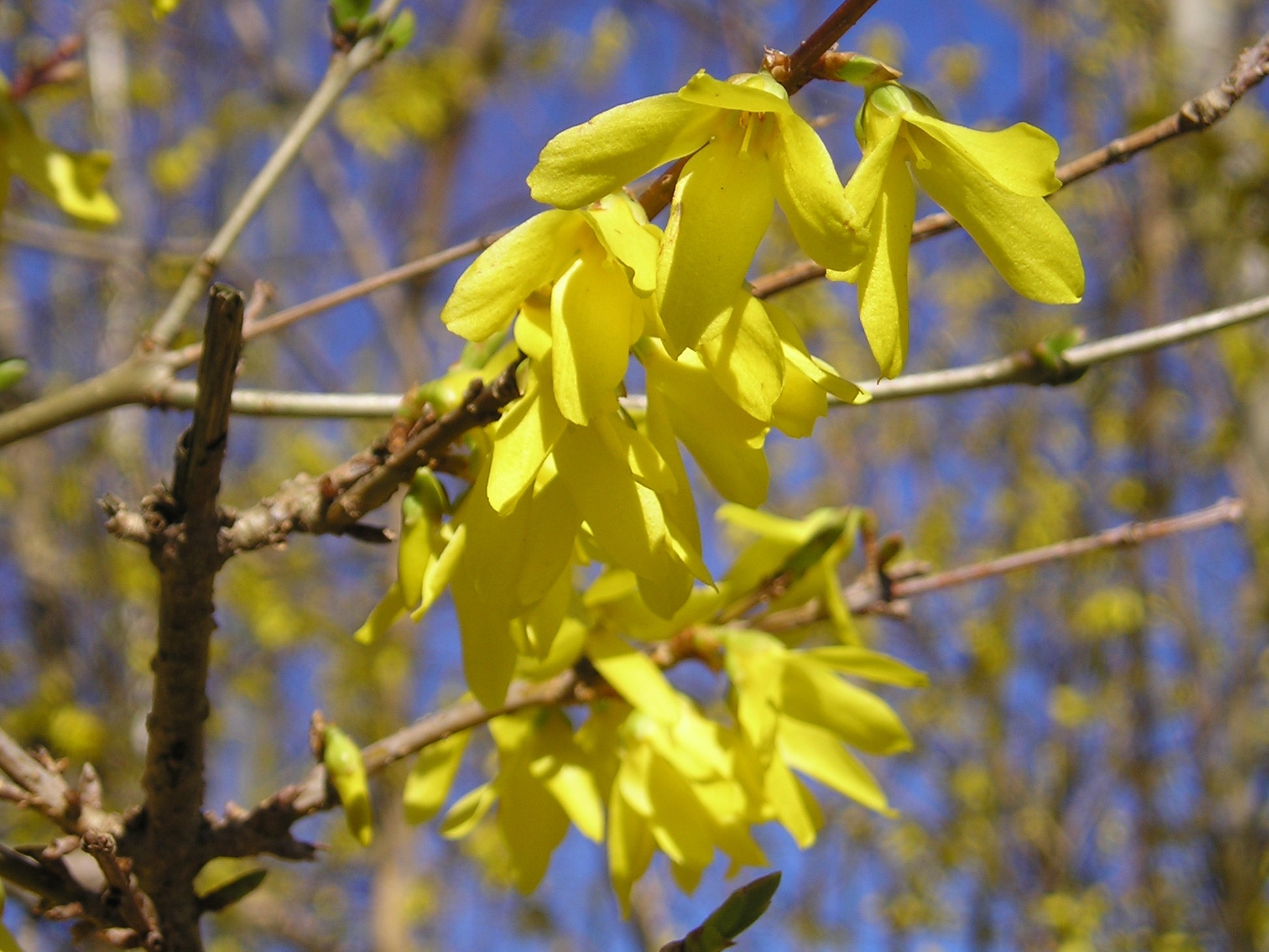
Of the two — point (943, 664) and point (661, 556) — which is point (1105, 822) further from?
point (661, 556)

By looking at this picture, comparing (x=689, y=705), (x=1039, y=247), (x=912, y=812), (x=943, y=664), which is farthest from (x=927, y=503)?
(x=1039, y=247)

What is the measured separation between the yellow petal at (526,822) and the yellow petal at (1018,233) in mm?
661

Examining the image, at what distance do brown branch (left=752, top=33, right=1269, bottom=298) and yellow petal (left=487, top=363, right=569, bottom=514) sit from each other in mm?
196

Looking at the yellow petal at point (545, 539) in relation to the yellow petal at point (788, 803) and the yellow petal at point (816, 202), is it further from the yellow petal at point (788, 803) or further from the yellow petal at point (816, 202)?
the yellow petal at point (788, 803)

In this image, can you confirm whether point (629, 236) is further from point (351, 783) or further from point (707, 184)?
point (351, 783)

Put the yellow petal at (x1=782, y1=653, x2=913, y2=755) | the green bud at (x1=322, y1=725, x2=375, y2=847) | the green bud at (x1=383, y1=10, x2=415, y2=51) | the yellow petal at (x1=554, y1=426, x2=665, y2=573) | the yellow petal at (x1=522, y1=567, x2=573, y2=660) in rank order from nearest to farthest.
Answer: the yellow petal at (x1=554, y1=426, x2=665, y2=573)
the yellow petal at (x1=522, y1=567, x2=573, y2=660)
the green bud at (x1=322, y1=725, x2=375, y2=847)
the yellow petal at (x1=782, y1=653, x2=913, y2=755)
the green bud at (x1=383, y1=10, x2=415, y2=51)

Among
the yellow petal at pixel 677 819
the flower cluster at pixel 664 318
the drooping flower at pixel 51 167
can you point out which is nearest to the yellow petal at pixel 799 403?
the flower cluster at pixel 664 318

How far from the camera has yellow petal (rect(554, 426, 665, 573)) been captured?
621 millimetres

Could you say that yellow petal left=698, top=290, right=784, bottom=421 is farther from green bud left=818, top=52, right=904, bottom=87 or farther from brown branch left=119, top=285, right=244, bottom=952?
brown branch left=119, top=285, right=244, bottom=952

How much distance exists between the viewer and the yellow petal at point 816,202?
21.3 inches

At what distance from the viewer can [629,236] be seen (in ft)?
1.82

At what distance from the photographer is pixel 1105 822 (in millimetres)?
4172

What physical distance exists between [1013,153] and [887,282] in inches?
3.9

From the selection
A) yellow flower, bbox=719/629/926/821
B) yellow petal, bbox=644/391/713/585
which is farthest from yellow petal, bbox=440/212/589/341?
yellow flower, bbox=719/629/926/821
